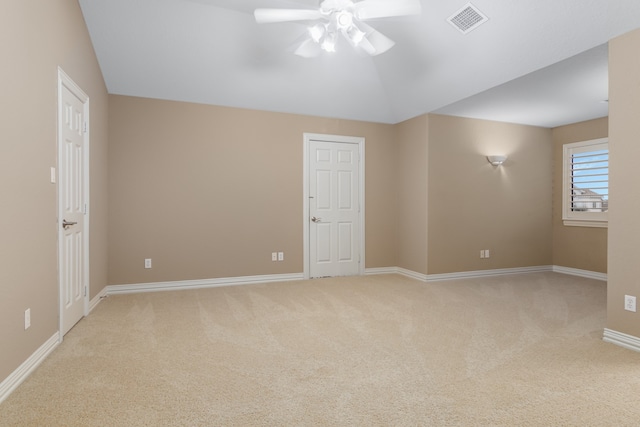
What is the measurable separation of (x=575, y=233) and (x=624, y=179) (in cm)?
360

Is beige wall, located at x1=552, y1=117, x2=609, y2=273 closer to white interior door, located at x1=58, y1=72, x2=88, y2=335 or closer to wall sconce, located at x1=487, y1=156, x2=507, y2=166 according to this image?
wall sconce, located at x1=487, y1=156, x2=507, y2=166

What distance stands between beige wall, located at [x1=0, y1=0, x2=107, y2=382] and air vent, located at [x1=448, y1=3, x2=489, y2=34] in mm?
3427

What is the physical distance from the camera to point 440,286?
16.3ft

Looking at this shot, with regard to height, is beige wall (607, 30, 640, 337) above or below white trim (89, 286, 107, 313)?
above

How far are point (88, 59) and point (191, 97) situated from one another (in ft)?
4.09

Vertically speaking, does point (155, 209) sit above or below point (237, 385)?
above

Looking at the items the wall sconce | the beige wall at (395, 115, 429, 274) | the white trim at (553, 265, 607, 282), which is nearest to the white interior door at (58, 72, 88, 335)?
the beige wall at (395, 115, 429, 274)

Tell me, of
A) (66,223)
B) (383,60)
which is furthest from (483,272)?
(66,223)

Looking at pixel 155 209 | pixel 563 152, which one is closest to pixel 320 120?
pixel 155 209

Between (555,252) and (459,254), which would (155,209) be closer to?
(459,254)

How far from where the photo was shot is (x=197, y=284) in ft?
15.9

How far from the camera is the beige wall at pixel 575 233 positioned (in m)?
5.50

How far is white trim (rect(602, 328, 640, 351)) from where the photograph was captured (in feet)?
9.07

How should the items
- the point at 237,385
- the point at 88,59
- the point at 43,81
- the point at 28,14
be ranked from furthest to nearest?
the point at 88,59 → the point at 43,81 → the point at 28,14 → the point at 237,385
